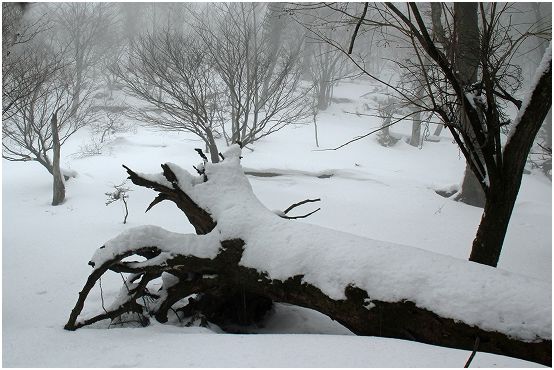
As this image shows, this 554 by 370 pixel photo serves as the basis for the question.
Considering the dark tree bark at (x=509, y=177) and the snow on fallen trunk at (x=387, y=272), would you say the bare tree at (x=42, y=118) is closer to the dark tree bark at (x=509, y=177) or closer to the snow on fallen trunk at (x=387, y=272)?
the snow on fallen trunk at (x=387, y=272)

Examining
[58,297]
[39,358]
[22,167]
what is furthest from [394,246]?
[22,167]

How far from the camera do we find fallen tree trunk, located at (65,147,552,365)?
8.58ft

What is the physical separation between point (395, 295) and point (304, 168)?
469 inches

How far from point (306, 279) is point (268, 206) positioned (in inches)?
279

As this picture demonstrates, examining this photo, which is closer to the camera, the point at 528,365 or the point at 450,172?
the point at 528,365

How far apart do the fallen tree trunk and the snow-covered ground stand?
0.26 metres

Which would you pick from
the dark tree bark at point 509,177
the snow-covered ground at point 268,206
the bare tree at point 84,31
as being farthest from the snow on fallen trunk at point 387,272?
the bare tree at point 84,31

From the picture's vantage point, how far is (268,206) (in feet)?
34.0

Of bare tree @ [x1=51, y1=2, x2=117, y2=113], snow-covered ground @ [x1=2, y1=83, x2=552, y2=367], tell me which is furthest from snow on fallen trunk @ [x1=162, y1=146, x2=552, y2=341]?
bare tree @ [x1=51, y1=2, x2=117, y2=113]

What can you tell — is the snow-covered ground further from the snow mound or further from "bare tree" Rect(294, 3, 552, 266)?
"bare tree" Rect(294, 3, 552, 266)

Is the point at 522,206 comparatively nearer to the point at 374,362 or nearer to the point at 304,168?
the point at 304,168

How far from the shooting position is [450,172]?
58.5ft

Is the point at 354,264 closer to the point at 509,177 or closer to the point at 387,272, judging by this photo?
the point at 387,272

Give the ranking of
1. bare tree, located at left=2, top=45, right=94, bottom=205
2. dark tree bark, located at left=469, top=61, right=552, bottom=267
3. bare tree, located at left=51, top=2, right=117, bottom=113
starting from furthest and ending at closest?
bare tree, located at left=51, top=2, right=117, bottom=113
bare tree, located at left=2, top=45, right=94, bottom=205
dark tree bark, located at left=469, top=61, right=552, bottom=267
